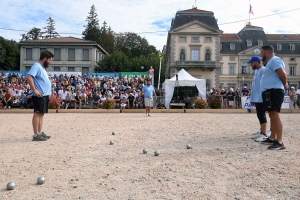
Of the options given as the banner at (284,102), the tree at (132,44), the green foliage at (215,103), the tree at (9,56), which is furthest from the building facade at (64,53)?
the banner at (284,102)

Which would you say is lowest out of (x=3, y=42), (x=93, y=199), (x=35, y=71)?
(x=93, y=199)

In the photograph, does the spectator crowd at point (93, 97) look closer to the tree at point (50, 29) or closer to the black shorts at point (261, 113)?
the black shorts at point (261, 113)

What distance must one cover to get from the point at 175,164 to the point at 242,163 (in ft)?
3.19

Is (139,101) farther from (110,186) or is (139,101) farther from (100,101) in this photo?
(110,186)

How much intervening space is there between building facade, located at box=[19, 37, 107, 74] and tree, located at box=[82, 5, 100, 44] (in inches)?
1005

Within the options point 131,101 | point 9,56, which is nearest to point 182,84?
point 131,101

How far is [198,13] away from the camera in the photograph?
49281 millimetres

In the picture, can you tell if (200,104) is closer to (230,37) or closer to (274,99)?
(274,99)

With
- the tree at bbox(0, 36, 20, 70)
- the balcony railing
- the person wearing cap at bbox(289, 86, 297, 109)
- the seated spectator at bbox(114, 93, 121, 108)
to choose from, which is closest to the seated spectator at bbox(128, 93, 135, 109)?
the seated spectator at bbox(114, 93, 121, 108)

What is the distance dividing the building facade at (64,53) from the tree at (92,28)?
25.5 meters

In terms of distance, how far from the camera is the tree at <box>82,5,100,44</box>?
74.6 metres

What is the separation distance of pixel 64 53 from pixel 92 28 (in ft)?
95.0

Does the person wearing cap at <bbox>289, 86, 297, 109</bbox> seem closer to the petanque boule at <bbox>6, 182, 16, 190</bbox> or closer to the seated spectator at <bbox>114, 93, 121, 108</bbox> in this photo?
the seated spectator at <bbox>114, 93, 121, 108</bbox>

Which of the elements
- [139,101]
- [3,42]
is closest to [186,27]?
[139,101]
